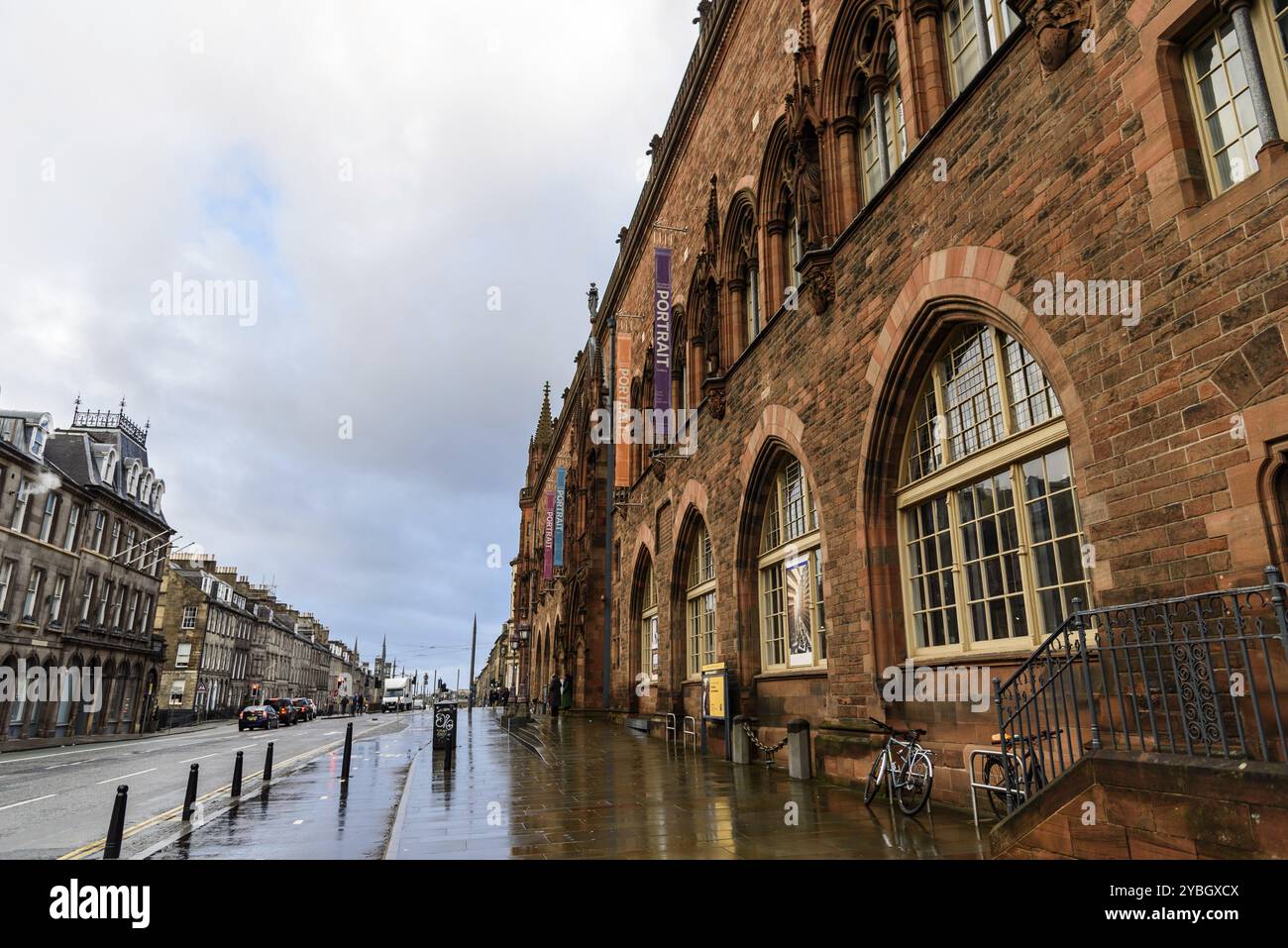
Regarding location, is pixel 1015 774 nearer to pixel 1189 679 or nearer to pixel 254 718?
pixel 1189 679

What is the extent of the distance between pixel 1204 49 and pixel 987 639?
5748 millimetres

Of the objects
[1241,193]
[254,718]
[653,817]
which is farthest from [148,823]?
Result: [254,718]

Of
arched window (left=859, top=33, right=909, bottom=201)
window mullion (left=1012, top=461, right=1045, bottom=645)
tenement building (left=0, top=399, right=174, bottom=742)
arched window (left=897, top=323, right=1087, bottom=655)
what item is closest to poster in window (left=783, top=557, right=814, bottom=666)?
arched window (left=897, top=323, right=1087, bottom=655)

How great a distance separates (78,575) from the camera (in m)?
35.5

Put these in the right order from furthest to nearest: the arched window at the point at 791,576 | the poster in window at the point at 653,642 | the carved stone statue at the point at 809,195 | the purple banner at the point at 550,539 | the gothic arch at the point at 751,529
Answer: the purple banner at the point at 550,539 → the poster in window at the point at 653,642 → the gothic arch at the point at 751,529 → the arched window at the point at 791,576 → the carved stone statue at the point at 809,195

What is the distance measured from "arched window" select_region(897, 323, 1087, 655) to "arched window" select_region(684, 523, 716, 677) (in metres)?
8.38

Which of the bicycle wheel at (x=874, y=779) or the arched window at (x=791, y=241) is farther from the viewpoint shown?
the arched window at (x=791, y=241)

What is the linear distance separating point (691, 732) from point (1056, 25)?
48.4ft

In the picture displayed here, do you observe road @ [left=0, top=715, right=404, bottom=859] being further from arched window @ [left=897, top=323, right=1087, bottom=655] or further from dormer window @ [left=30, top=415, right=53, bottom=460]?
dormer window @ [left=30, top=415, right=53, bottom=460]

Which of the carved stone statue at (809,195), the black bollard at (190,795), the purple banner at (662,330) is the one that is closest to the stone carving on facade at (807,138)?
the carved stone statue at (809,195)

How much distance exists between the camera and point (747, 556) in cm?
1508

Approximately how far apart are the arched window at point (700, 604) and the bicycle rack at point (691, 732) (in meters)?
1.36

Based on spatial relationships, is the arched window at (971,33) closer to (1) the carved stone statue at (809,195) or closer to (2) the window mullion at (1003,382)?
(1) the carved stone statue at (809,195)

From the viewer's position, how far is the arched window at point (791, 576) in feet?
40.5
